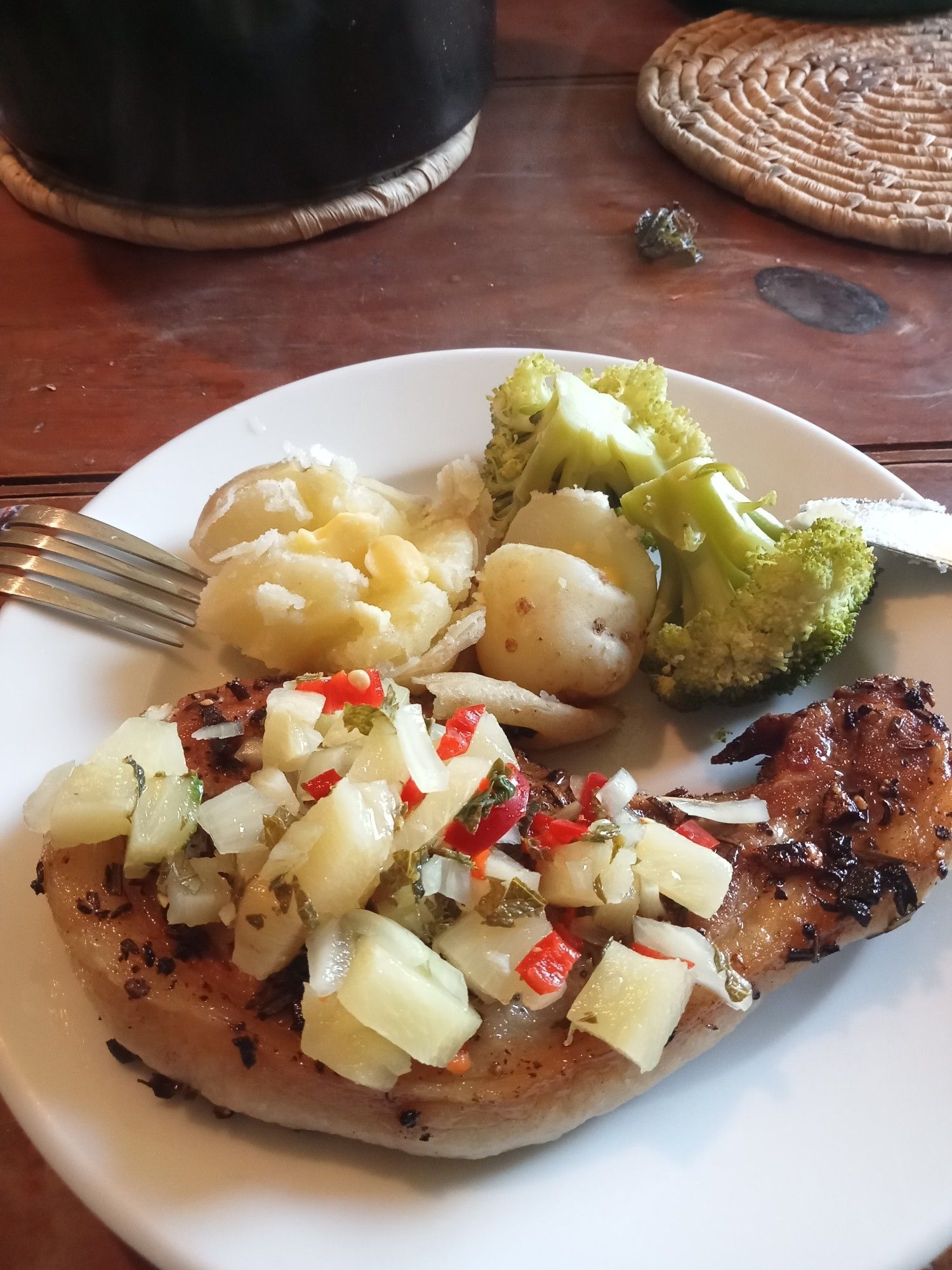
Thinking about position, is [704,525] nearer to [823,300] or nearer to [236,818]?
[236,818]

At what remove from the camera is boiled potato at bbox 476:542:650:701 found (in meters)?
1.57

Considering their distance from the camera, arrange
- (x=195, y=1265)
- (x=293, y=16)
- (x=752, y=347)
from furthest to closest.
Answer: (x=752, y=347) → (x=293, y=16) → (x=195, y=1265)

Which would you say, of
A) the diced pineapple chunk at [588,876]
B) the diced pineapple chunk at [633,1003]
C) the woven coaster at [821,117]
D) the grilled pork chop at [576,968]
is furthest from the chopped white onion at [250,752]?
the woven coaster at [821,117]

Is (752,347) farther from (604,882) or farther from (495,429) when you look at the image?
(604,882)

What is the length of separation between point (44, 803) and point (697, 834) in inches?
34.6

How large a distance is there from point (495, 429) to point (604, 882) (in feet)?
3.19

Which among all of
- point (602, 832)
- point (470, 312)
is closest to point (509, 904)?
point (602, 832)

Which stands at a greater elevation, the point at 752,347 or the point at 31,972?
the point at 752,347

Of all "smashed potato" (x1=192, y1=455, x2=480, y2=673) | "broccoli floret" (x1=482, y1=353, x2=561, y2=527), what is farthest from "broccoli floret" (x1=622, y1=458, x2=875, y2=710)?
"smashed potato" (x1=192, y1=455, x2=480, y2=673)

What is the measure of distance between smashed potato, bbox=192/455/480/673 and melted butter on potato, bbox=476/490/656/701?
0.11m

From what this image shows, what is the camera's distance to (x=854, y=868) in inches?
51.1

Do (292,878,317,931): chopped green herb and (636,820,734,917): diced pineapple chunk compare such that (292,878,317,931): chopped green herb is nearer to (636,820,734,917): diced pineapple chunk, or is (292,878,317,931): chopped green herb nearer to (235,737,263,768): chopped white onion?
(235,737,263,768): chopped white onion

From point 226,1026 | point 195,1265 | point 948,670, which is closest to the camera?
point 195,1265

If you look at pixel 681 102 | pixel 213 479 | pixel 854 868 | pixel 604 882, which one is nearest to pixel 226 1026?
pixel 604 882
